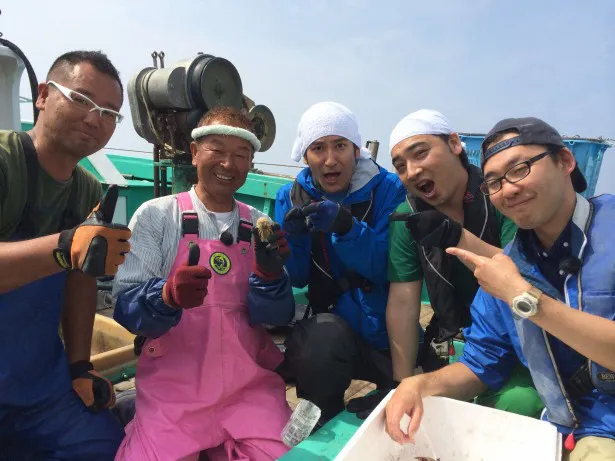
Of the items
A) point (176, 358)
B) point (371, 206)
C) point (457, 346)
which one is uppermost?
point (371, 206)

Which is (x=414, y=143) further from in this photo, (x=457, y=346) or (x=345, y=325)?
(x=457, y=346)

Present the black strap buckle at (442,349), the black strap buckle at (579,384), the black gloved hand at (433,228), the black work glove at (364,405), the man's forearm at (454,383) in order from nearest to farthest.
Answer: the black strap buckle at (579,384)
the man's forearm at (454,383)
the black work glove at (364,405)
the black gloved hand at (433,228)
the black strap buckle at (442,349)

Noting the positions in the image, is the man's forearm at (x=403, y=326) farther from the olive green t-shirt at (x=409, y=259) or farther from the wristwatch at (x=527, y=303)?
the wristwatch at (x=527, y=303)

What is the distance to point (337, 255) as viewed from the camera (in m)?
2.62

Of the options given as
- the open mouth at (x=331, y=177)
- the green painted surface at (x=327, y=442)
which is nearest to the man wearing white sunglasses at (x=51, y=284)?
the green painted surface at (x=327, y=442)

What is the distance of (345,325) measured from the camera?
7.79 ft

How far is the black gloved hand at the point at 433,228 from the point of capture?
2.15 m

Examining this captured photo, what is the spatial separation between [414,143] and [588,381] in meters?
1.30

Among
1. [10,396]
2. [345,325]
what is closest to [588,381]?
[345,325]

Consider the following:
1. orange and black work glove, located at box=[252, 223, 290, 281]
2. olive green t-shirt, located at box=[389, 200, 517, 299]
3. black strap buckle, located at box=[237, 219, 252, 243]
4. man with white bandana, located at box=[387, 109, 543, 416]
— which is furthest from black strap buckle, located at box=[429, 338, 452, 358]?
black strap buckle, located at box=[237, 219, 252, 243]

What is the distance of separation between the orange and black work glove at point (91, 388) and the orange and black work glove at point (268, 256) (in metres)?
0.98

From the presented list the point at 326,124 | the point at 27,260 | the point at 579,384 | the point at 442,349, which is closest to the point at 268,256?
the point at 326,124

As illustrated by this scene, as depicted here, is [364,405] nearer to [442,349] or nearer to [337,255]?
[337,255]

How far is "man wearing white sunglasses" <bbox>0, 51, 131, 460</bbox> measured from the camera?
6.54ft
